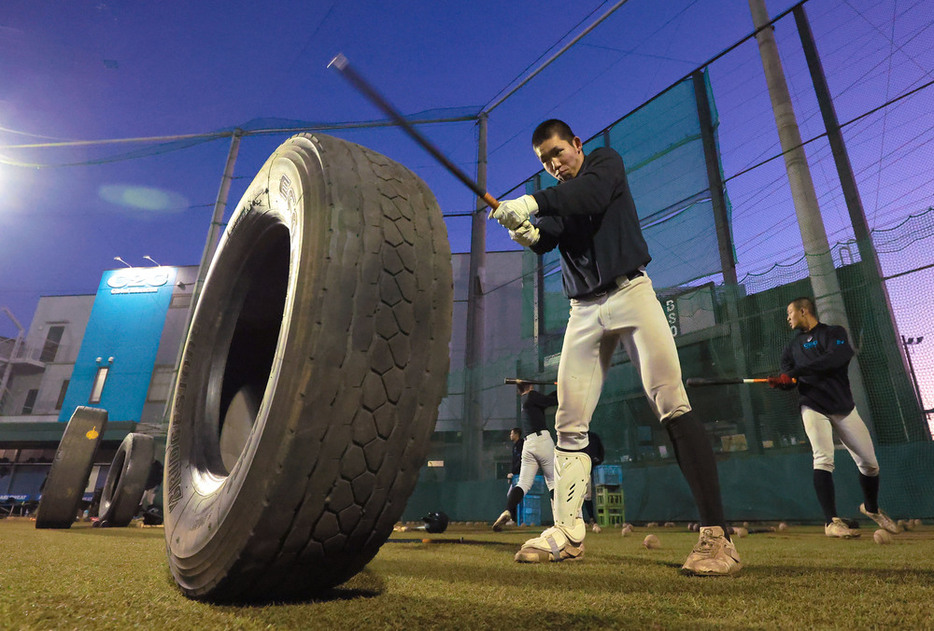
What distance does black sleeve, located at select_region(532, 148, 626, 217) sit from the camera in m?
1.98

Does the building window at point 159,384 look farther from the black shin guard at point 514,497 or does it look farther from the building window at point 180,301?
the black shin guard at point 514,497

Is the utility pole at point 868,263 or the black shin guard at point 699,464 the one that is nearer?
the black shin guard at point 699,464

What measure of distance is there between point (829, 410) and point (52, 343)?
2841 centimetres

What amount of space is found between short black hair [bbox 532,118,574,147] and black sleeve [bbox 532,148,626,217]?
0.83ft

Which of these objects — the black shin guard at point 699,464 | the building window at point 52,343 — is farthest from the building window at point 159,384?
the black shin guard at point 699,464

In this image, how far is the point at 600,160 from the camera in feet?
7.54

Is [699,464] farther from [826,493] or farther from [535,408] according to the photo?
[535,408]

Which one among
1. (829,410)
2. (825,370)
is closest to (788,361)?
(825,370)

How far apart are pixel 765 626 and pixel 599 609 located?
31 centimetres

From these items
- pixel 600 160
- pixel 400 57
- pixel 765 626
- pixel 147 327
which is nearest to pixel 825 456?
pixel 600 160

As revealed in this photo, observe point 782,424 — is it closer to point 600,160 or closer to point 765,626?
point 600,160

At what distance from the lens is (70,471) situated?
16.1 ft

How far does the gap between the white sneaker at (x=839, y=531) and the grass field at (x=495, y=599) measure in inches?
93.3

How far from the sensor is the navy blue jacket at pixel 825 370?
3.93 metres
